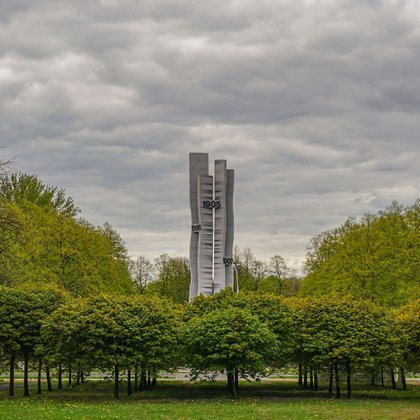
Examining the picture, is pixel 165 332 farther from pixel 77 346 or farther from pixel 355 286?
pixel 355 286

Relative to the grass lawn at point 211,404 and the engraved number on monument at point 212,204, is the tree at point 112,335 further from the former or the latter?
the engraved number on monument at point 212,204

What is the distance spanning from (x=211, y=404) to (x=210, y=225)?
25.4 m

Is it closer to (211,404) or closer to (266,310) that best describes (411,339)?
(266,310)

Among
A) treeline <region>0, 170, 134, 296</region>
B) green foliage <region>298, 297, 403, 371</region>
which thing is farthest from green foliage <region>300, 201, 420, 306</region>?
treeline <region>0, 170, 134, 296</region>

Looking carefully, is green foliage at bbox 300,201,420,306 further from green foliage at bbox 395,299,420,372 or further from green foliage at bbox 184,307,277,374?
green foliage at bbox 184,307,277,374

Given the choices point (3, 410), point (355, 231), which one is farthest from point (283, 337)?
point (355, 231)

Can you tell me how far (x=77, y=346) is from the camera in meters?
29.7

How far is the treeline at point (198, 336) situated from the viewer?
29.4 meters

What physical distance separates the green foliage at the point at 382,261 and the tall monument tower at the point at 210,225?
9837 mm

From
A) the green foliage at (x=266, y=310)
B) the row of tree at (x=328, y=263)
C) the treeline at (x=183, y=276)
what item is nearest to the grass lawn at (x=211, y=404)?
the green foliage at (x=266, y=310)

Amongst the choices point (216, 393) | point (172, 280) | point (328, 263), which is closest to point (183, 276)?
point (172, 280)

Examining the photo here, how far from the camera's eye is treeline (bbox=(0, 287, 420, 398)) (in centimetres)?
2938

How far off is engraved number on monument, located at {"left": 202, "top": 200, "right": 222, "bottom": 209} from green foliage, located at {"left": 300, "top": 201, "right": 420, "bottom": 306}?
12040mm

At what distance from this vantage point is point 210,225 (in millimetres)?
51938
